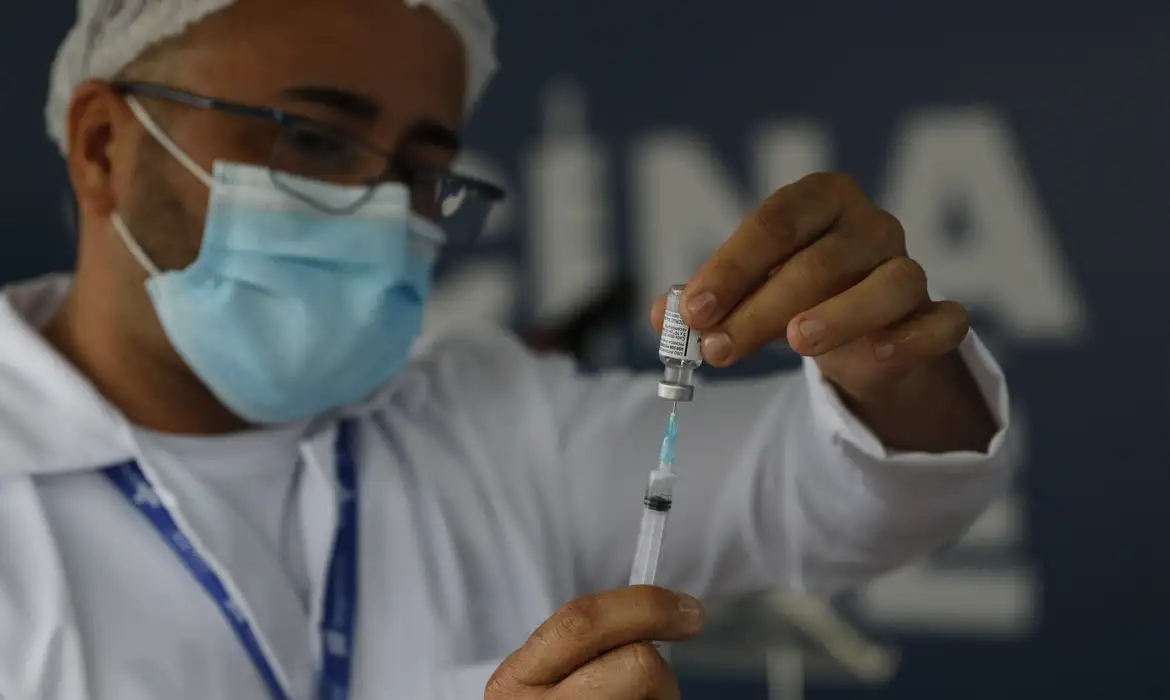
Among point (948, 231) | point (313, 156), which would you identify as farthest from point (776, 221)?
point (948, 231)

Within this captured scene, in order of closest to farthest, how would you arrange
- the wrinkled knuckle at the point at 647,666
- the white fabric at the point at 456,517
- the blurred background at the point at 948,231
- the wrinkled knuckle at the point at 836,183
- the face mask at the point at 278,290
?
the wrinkled knuckle at the point at 647,666
the wrinkled knuckle at the point at 836,183
the white fabric at the point at 456,517
the face mask at the point at 278,290
the blurred background at the point at 948,231

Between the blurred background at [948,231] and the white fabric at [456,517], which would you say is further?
the blurred background at [948,231]

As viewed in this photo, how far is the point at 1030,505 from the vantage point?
7.27ft

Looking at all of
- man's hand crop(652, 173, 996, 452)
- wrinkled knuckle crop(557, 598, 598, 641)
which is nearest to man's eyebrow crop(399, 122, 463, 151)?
man's hand crop(652, 173, 996, 452)

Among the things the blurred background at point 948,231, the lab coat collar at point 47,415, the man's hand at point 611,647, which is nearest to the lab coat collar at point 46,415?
the lab coat collar at point 47,415

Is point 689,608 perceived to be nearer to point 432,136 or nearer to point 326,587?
point 326,587

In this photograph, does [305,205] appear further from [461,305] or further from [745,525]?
[461,305]

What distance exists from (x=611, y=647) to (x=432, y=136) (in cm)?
66

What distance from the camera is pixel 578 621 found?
0.70 m

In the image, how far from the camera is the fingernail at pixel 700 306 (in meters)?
0.71

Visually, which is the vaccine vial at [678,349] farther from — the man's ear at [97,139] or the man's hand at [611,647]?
the man's ear at [97,139]

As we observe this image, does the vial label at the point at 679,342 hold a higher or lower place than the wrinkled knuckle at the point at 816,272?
lower

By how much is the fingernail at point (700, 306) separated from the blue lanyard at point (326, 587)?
0.52m

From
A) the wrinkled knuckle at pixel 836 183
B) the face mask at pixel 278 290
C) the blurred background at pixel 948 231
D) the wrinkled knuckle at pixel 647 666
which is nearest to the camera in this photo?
the wrinkled knuckle at pixel 647 666
